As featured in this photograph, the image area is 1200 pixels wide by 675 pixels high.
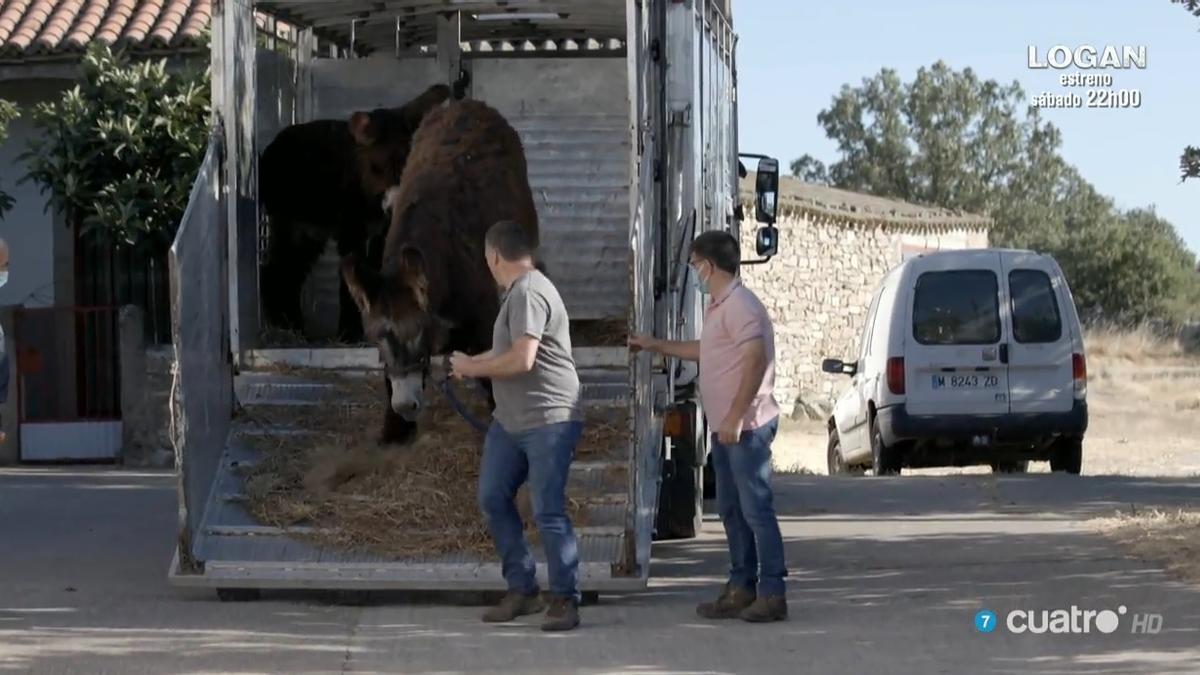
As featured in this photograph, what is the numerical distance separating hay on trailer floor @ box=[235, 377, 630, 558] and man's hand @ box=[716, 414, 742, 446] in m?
1.13

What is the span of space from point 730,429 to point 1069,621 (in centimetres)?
179

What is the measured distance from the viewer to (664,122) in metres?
10.4

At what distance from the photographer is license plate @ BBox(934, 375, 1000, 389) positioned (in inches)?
646

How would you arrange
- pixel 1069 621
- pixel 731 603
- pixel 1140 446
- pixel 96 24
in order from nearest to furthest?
pixel 1069 621 → pixel 731 603 → pixel 96 24 → pixel 1140 446

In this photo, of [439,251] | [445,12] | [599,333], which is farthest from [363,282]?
[445,12]

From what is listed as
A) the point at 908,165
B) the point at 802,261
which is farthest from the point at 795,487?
the point at 908,165

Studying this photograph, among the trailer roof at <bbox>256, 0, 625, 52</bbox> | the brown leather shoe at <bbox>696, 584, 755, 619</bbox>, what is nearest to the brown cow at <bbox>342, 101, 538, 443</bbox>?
the trailer roof at <bbox>256, 0, 625, 52</bbox>

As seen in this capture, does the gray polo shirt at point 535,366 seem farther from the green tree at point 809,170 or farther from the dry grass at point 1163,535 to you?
the green tree at point 809,170

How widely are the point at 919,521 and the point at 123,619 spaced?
19.5 feet

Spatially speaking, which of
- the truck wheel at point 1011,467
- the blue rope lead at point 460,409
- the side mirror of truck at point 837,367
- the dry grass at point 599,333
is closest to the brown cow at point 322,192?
the dry grass at point 599,333

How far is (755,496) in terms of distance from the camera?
28.7 ft

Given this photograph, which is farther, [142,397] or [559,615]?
[142,397]

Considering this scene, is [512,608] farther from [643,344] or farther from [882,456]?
[882,456]

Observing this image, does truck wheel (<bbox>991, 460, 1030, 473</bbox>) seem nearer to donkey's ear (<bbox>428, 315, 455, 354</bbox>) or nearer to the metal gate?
the metal gate
